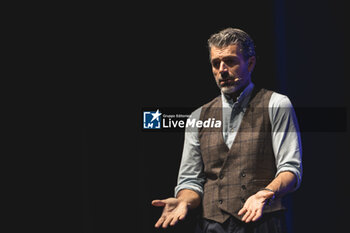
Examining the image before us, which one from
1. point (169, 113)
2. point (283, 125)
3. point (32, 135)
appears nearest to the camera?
point (283, 125)

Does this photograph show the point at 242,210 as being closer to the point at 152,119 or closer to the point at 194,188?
the point at 194,188

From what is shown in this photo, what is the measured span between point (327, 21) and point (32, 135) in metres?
1.53

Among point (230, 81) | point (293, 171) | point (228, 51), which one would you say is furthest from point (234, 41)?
point (293, 171)

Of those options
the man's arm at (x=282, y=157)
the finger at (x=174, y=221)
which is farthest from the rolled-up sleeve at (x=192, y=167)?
the man's arm at (x=282, y=157)

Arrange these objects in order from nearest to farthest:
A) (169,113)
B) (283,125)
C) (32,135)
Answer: (283,125)
(169,113)
(32,135)

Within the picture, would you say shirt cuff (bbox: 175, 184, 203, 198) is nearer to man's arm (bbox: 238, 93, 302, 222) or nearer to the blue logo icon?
man's arm (bbox: 238, 93, 302, 222)

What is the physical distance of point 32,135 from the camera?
2215 mm

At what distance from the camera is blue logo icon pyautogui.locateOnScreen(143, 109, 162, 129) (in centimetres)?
210

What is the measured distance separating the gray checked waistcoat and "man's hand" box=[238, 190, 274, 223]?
0.11 meters

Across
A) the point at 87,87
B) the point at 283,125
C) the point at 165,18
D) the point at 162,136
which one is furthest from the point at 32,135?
the point at 283,125

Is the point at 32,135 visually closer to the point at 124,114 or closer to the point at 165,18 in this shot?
the point at 124,114

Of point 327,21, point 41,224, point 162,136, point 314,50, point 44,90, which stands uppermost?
point 327,21

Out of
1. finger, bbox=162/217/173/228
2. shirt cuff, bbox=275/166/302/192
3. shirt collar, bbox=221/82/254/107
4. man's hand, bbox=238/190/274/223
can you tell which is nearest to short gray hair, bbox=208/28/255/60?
shirt collar, bbox=221/82/254/107

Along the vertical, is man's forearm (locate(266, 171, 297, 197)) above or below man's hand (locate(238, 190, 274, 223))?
above
